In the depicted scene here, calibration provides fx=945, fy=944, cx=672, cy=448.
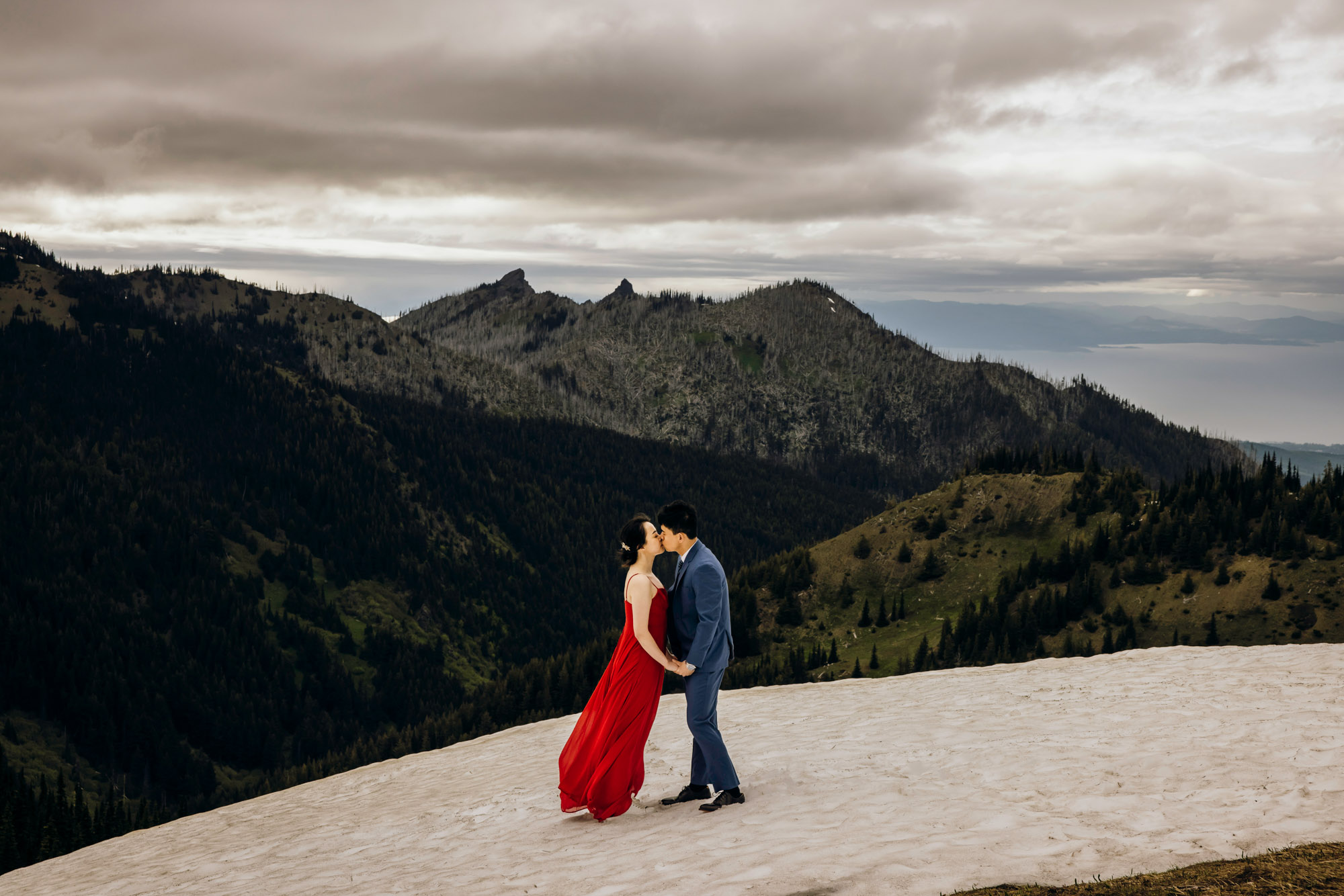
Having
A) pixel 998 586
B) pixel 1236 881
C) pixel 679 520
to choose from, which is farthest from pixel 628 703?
pixel 998 586

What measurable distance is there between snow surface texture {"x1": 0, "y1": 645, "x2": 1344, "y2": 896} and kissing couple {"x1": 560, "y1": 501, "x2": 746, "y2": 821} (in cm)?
57

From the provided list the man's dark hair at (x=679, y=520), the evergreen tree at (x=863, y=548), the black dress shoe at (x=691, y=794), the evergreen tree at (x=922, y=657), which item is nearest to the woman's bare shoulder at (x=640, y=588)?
Answer: the man's dark hair at (x=679, y=520)

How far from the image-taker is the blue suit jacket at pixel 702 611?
14070 mm

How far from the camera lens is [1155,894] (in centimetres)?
969

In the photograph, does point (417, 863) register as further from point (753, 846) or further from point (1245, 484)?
point (1245, 484)

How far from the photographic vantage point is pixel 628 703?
14805mm

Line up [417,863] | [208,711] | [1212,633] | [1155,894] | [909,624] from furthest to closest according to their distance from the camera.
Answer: [208,711], [909,624], [1212,633], [417,863], [1155,894]

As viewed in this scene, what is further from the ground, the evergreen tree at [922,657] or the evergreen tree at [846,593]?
the evergreen tree at [846,593]

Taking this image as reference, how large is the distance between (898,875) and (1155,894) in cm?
284

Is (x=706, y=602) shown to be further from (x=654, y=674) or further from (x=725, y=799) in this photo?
(x=725, y=799)

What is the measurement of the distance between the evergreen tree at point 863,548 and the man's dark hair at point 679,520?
132 meters

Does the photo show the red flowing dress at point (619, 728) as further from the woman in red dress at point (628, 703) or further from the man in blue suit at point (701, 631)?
the man in blue suit at point (701, 631)

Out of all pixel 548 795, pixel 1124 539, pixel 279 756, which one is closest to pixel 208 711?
pixel 279 756

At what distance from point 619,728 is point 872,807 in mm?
4067
